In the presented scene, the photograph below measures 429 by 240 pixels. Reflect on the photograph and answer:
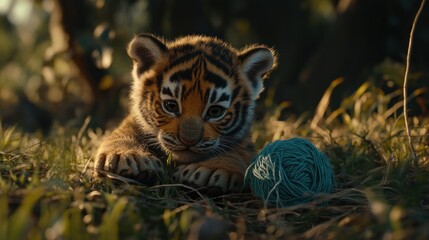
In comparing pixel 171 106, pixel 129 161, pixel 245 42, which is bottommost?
pixel 129 161

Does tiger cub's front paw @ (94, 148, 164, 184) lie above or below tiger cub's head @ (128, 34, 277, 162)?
below

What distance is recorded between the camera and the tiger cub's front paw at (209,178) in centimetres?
389

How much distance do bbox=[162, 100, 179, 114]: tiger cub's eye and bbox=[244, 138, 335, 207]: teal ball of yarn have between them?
63 centimetres

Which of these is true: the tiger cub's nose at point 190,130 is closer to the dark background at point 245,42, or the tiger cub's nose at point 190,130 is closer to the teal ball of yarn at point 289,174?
the teal ball of yarn at point 289,174

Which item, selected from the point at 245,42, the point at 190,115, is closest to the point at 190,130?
the point at 190,115

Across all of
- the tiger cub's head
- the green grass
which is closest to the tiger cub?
the tiger cub's head

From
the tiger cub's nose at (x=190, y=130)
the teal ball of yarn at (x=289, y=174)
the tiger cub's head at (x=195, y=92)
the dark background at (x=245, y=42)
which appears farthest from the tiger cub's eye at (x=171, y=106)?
the dark background at (x=245, y=42)

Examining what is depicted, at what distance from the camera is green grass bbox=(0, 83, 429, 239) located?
9.09ft

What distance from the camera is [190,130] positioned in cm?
402

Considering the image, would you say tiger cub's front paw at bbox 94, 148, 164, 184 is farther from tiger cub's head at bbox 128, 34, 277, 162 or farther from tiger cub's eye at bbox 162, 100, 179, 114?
tiger cub's eye at bbox 162, 100, 179, 114

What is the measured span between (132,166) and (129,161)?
6cm

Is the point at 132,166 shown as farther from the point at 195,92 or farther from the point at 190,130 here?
the point at 195,92

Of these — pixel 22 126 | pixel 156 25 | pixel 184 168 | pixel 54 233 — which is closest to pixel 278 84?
pixel 156 25

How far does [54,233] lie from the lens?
258 centimetres
